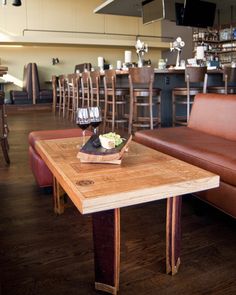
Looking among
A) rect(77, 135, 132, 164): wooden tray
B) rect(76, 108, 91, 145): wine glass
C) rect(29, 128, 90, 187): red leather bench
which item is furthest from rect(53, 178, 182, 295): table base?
rect(29, 128, 90, 187): red leather bench

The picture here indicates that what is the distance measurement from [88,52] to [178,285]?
11.1 m

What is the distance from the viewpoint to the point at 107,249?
1.36 meters

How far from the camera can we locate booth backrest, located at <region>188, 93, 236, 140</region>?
260 centimetres

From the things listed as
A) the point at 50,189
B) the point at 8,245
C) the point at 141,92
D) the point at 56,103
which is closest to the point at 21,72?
the point at 56,103

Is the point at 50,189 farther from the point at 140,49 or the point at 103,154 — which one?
the point at 140,49

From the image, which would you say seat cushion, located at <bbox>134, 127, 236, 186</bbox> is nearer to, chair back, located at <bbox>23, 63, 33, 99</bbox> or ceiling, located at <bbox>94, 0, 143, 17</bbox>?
ceiling, located at <bbox>94, 0, 143, 17</bbox>

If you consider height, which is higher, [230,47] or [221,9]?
[221,9]

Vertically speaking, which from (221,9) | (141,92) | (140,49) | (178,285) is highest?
(221,9)

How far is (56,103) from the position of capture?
32.6 ft

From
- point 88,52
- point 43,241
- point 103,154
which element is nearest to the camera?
point 103,154

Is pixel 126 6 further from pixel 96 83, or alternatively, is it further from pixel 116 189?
pixel 116 189

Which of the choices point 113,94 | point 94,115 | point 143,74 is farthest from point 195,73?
point 94,115

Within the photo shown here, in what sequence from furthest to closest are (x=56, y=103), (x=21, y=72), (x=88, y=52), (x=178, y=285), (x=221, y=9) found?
(x=88, y=52) < (x=21, y=72) < (x=56, y=103) < (x=221, y=9) < (x=178, y=285)

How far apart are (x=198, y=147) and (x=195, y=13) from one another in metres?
6.68
